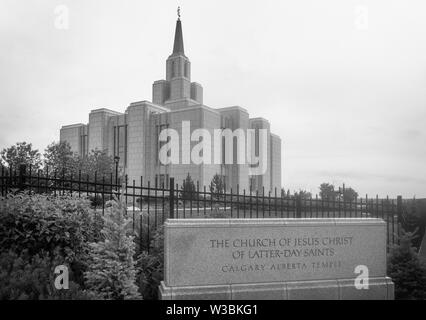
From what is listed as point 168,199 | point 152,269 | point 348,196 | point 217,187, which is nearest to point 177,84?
point 348,196

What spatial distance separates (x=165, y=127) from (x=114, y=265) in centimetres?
6971

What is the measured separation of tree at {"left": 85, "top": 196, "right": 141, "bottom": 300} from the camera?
5473 millimetres

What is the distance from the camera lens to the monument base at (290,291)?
→ 573 cm

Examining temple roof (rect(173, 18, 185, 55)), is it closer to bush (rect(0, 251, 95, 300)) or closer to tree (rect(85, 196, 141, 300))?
tree (rect(85, 196, 141, 300))

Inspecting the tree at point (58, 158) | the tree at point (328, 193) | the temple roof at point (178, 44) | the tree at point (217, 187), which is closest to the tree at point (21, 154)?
A: the tree at point (58, 158)

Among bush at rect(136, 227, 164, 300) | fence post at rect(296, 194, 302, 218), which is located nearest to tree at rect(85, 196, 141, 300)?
bush at rect(136, 227, 164, 300)

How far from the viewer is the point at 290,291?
6203 mm

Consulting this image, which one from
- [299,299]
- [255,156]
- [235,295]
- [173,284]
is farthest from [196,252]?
[255,156]

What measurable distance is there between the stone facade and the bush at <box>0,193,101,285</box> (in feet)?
192

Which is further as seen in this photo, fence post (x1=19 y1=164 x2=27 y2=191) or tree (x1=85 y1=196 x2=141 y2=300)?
fence post (x1=19 y1=164 x2=27 y2=191)

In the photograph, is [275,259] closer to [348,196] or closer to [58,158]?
[348,196]

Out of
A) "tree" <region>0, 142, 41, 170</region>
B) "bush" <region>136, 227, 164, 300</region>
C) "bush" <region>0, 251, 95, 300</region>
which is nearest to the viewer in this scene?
"bush" <region>0, 251, 95, 300</region>
